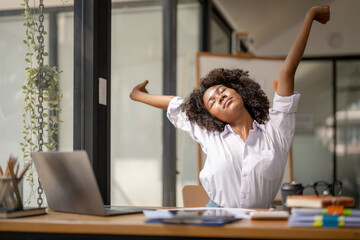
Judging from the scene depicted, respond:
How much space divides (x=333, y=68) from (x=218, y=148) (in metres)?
4.74

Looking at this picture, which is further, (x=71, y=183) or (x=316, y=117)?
(x=316, y=117)

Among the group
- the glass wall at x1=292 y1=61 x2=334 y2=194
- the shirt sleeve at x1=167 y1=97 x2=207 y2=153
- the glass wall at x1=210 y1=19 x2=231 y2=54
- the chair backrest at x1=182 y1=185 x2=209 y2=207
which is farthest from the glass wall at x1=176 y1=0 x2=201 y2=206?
the glass wall at x1=292 y1=61 x2=334 y2=194

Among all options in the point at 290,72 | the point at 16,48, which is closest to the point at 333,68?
the point at 290,72

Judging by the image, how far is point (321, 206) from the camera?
56.8 inches

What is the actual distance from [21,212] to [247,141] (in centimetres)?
94

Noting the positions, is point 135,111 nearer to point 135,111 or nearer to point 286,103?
point 135,111

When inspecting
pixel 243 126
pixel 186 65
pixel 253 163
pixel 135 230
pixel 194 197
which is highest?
pixel 186 65

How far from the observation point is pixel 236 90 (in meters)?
2.35

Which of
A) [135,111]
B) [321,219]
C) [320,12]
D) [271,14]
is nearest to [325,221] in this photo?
[321,219]

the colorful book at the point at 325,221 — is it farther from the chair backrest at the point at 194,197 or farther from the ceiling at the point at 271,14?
the ceiling at the point at 271,14

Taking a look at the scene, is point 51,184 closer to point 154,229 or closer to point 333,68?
point 154,229

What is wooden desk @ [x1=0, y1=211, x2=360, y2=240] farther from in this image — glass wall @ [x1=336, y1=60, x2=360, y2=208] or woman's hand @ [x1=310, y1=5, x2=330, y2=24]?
glass wall @ [x1=336, y1=60, x2=360, y2=208]

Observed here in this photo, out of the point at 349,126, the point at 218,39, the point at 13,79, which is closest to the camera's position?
the point at 13,79

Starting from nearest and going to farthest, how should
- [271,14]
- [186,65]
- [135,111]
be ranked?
[135,111] → [186,65] → [271,14]
